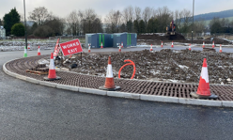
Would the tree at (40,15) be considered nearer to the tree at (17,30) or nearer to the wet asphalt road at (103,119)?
the tree at (17,30)

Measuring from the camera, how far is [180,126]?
4113 millimetres

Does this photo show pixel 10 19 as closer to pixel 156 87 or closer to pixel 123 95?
pixel 156 87

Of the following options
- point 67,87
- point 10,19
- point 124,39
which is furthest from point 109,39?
point 10,19

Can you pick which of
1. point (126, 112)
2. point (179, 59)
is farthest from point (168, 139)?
point (179, 59)

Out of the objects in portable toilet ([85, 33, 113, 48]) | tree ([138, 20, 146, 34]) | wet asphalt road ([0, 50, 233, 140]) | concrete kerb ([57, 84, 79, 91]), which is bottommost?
wet asphalt road ([0, 50, 233, 140])

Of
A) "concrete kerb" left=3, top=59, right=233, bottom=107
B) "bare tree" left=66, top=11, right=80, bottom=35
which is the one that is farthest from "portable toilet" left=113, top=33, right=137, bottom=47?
"bare tree" left=66, top=11, right=80, bottom=35

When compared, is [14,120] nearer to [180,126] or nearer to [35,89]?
[35,89]

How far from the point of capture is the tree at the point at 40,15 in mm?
64062

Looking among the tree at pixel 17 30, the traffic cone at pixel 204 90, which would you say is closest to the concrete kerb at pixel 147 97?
the traffic cone at pixel 204 90

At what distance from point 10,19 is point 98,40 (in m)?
51.1

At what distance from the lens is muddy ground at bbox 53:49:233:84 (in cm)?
1027

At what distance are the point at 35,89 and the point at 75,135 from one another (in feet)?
13.3

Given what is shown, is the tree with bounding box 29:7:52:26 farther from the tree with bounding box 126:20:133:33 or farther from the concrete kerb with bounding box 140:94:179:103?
the concrete kerb with bounding box 140:94:179:103

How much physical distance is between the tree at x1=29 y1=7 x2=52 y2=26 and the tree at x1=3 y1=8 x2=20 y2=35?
632 cm
